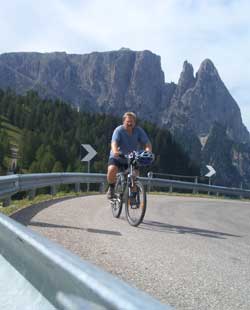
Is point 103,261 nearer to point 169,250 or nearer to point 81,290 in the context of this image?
point 169,250

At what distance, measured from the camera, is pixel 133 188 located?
9266 mm

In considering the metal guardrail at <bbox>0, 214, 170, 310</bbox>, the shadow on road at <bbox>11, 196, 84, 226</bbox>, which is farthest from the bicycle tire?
the metal guardrail at <bbox>0, 214, 170, 310</bbox>

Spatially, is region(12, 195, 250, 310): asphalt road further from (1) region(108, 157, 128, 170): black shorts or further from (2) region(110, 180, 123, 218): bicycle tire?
(1) region(108, 157, 128, 170): black shorts

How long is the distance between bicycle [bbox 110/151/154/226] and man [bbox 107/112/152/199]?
0.50ft

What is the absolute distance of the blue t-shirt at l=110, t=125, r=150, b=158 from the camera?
9.54 m

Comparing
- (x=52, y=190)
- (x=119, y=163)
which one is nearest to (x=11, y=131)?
(x=52, y=190)

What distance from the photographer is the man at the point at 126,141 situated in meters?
9.50

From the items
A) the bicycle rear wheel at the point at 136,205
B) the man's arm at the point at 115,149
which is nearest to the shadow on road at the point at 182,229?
the bicycle rear wheel at the point at 136,205

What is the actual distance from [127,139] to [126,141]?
0.05 m

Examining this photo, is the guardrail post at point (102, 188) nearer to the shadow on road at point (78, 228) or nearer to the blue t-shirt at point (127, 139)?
the blue t-shirt at point (127, 139)

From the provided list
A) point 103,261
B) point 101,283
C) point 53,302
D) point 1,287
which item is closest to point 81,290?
point 101,283

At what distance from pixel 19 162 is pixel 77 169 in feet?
91.4

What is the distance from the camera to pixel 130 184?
937 cm

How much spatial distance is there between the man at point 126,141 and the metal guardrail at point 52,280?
19.7 feet
